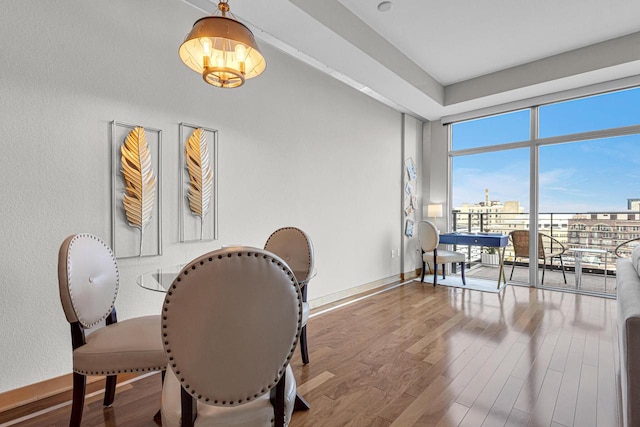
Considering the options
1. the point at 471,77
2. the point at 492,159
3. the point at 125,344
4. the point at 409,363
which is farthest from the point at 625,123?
the point at 125,344

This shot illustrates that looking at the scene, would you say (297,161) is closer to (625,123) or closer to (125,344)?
(125,344)

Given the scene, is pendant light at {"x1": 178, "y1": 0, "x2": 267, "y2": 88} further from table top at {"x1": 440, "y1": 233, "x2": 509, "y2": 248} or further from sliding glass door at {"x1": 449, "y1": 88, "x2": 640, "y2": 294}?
sliding glass door at {"x1": 449, "y1": 88, "x2": 640, "y2": 294}

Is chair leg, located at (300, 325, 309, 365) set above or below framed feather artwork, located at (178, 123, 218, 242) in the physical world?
below

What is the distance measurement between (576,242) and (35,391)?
6135mm

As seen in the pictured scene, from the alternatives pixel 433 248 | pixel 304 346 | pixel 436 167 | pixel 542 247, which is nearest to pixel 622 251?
pixel 542 247

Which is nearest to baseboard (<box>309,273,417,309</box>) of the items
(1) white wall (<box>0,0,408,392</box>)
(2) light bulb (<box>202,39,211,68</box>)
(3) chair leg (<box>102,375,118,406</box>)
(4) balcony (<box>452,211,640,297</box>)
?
(1) white wall (<box>0,0,408,392</box>)

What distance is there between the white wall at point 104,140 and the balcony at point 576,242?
10.6ft

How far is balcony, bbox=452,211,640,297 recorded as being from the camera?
4.38m

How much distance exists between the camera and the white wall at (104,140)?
6.36 ft

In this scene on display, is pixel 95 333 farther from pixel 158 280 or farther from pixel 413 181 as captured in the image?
pixel 413 181

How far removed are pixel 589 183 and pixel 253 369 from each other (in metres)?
5.34

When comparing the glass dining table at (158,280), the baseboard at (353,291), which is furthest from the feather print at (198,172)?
the baseboard at (353,291)

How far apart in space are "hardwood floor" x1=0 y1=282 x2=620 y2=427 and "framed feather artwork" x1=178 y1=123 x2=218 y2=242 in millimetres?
1121

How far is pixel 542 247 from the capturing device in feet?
15.7
